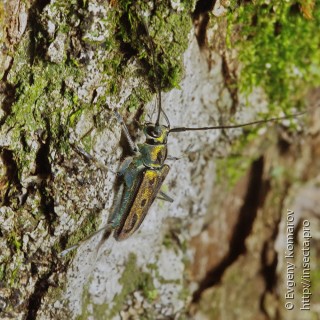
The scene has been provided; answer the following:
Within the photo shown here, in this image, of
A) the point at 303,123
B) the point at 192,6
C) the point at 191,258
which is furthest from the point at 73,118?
the point at 303,123

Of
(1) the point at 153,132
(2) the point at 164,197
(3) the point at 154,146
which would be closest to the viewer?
(1) the point at 153,132

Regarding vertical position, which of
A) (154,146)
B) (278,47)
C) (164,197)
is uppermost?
(278,47)

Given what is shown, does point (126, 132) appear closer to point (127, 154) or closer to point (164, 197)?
point (127, 154)

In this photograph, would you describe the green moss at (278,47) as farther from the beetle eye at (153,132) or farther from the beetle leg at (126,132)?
the beetle leg at (126,132)

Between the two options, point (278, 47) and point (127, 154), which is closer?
point (127, 154)

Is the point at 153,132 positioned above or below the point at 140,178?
above

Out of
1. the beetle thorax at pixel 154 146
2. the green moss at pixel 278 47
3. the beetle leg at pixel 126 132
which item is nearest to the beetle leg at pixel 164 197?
the beetle thorax at pixel 154 146

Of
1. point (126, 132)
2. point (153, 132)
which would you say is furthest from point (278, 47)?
point (126, 132)
